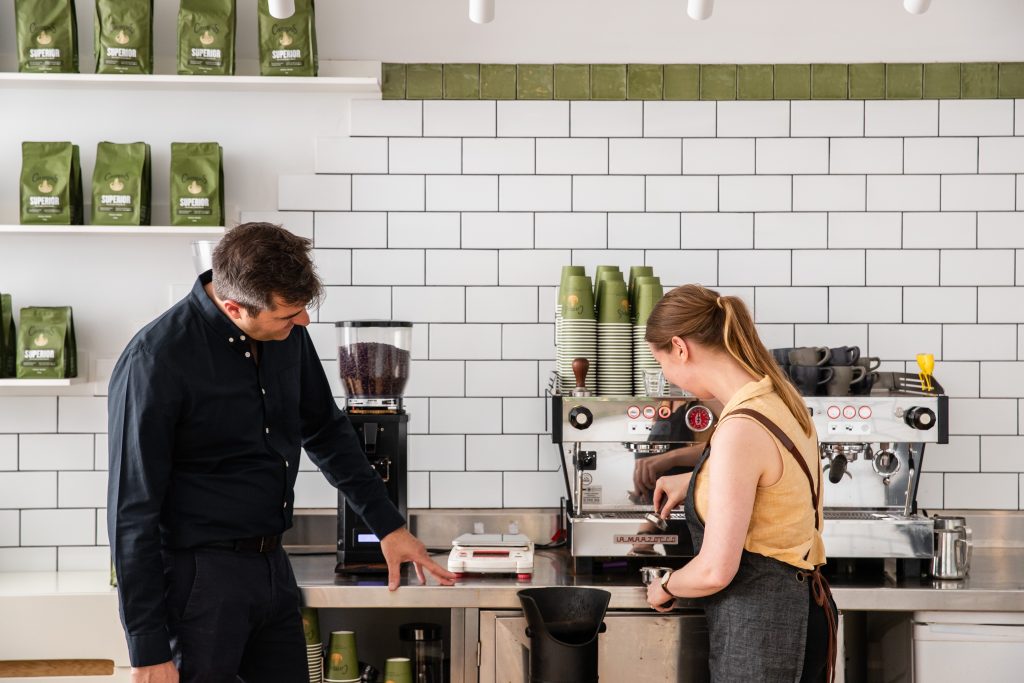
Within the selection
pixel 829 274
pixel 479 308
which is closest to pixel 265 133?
pixel 479 308

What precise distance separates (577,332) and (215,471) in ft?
3.43

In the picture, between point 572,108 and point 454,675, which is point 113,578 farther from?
point 572,108

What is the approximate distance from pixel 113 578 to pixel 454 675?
3.19 ft

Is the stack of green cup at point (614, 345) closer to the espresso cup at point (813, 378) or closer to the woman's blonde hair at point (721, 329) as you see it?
the espresso cup at point (813, 378)

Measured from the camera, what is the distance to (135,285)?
3086 mm

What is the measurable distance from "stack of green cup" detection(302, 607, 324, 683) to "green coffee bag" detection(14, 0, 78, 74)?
1.70 meters

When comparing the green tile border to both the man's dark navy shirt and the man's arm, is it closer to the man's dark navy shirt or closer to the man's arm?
the man's dark navy shirt

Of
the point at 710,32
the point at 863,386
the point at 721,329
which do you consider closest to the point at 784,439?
the point at 721,329

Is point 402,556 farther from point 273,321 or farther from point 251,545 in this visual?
point 273,321

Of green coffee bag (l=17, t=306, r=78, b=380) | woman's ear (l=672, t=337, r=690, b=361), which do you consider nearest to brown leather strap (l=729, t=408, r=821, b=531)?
woman's ear (l=672, t=337, r=690, b=361)

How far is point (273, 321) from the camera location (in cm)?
201

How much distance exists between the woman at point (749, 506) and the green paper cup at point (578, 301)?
0.61 meters

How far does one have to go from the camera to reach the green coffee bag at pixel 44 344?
289 centimetres

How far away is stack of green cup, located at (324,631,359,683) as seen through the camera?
259 centimetres
